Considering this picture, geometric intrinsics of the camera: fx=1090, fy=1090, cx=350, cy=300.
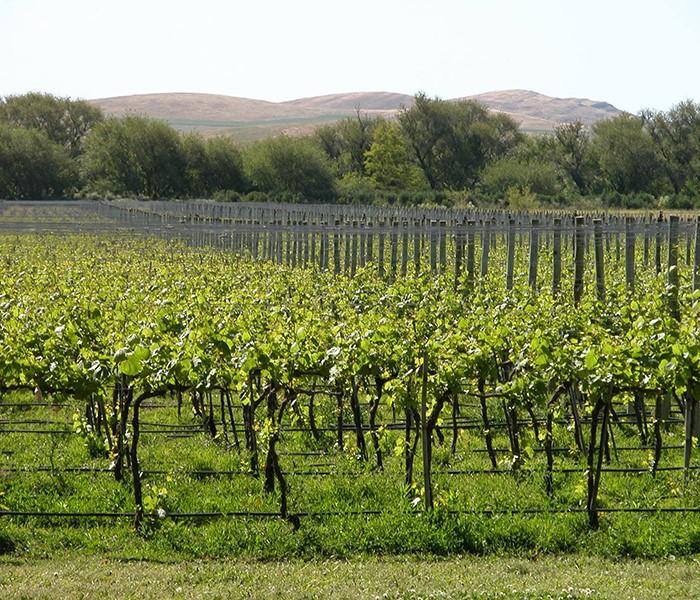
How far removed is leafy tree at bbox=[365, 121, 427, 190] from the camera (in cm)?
8050

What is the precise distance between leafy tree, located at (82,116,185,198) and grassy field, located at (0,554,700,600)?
77410 mm

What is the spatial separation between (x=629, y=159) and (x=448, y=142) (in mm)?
17370

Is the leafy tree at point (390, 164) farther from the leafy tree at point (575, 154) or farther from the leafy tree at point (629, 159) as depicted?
the leafy tree at point (629, 159)

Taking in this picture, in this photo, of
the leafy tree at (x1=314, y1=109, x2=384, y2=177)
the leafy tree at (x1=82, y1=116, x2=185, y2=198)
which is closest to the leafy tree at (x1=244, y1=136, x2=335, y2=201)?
the leafy tree at (x1=82, y1=116, x2=185, y2=198)

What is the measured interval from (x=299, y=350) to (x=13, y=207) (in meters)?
57.5

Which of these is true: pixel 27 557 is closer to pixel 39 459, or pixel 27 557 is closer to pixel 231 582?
pixel 231 582

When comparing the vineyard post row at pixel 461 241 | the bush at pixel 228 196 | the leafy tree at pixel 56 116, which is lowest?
the bush at pixel 228 196

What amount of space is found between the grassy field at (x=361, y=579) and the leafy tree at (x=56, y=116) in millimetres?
96377

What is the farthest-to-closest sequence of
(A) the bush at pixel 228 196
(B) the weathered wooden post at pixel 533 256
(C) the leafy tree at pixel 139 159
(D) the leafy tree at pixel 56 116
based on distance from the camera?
1. (D) the leafy tree at pixel 56 116
2. (C) the leafy tree at pixel 139 159
3. (A) the bush at pixel 228 196
4. (B) the weathered wooden post at pixel 533 256

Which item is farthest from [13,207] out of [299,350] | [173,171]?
[299,350]

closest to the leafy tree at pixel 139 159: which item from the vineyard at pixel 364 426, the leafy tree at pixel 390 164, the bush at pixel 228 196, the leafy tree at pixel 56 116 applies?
the bush at pixel 228 196

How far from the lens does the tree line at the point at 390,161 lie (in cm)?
7444

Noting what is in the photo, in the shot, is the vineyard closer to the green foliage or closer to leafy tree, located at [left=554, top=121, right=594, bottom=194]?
the green foliage

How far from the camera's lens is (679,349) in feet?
25.4
